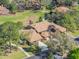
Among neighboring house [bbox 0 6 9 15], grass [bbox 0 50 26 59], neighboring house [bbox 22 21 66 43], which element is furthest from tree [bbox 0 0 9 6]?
grass [bbox 0 50 26 59]

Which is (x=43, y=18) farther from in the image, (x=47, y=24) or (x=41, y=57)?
(x=41, y=57)

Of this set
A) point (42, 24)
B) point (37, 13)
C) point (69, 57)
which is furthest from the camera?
point (37, 13)

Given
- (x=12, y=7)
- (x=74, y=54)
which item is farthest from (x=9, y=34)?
(x=12, y=7)

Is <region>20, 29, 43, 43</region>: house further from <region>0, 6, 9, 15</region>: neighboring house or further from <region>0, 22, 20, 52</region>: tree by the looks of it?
<region>0, 6, 9, 15</region>: neighboring house

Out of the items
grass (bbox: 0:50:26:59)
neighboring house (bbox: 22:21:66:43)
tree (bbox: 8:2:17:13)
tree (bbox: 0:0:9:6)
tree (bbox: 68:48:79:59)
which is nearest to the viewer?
tree (bbox: 68:48:79:59)

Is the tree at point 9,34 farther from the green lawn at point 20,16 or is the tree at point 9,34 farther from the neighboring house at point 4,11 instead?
the neighboring house at point 4,11

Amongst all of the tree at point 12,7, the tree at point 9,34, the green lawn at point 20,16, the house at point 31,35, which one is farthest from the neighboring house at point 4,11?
the tree at point 9,34

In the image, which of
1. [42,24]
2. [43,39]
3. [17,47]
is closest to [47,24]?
[42,24]

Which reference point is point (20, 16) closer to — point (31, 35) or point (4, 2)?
point (4, 2)
